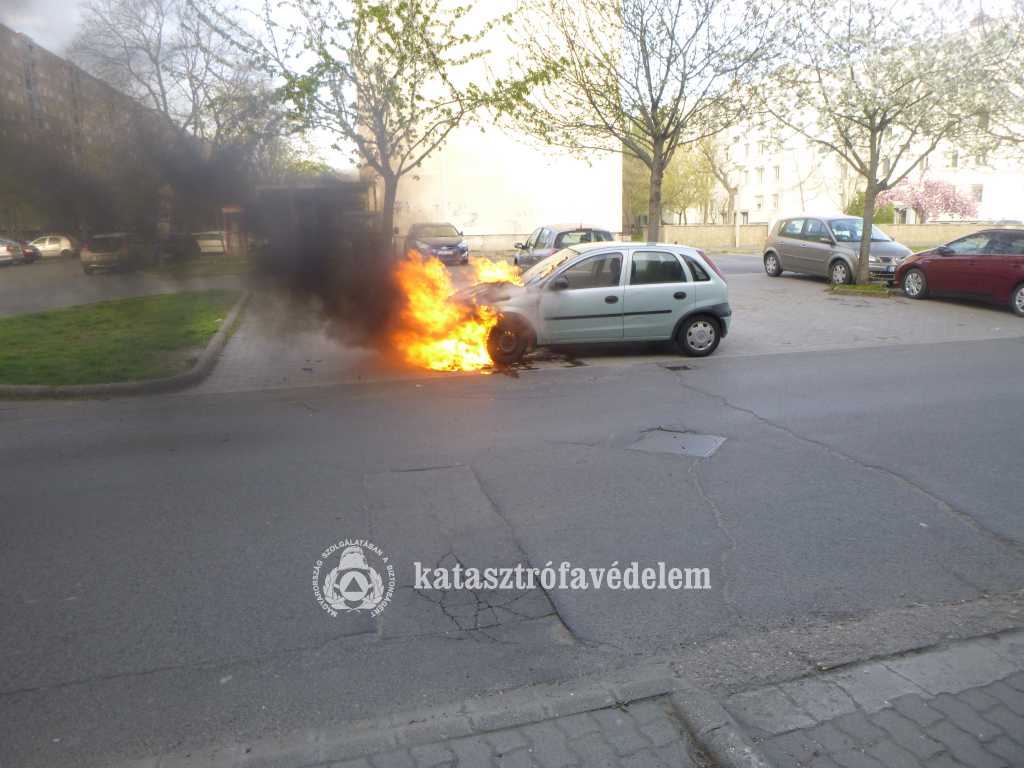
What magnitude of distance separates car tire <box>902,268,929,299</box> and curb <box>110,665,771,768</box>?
14.8 m

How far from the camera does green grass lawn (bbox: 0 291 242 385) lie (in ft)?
27.6

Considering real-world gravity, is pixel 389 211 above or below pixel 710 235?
below

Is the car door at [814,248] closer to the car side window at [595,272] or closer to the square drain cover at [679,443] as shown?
the car side window at [595,272]

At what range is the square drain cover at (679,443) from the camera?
19.1 feet

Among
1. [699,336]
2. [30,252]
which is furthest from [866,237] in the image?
[30,252]

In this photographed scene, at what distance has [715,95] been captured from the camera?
15539mm

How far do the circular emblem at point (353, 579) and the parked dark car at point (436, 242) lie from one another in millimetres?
5452

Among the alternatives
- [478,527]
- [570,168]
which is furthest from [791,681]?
[570,168]

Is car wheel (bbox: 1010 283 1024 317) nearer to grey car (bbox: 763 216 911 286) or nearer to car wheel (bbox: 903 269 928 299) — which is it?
car wheel (bbox: 903 269 928 299)

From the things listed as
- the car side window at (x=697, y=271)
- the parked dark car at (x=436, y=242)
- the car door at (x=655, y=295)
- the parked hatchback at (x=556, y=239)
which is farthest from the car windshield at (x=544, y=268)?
the parked hatchback at (x=556, y=239)

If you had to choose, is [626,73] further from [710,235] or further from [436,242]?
[710,235]

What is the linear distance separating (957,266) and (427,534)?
14036 millimetres

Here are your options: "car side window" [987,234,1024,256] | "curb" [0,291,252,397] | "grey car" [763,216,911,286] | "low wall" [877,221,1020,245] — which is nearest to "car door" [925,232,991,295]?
"car side window" [987,234,1024,256]

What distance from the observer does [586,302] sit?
9391 millimetres
